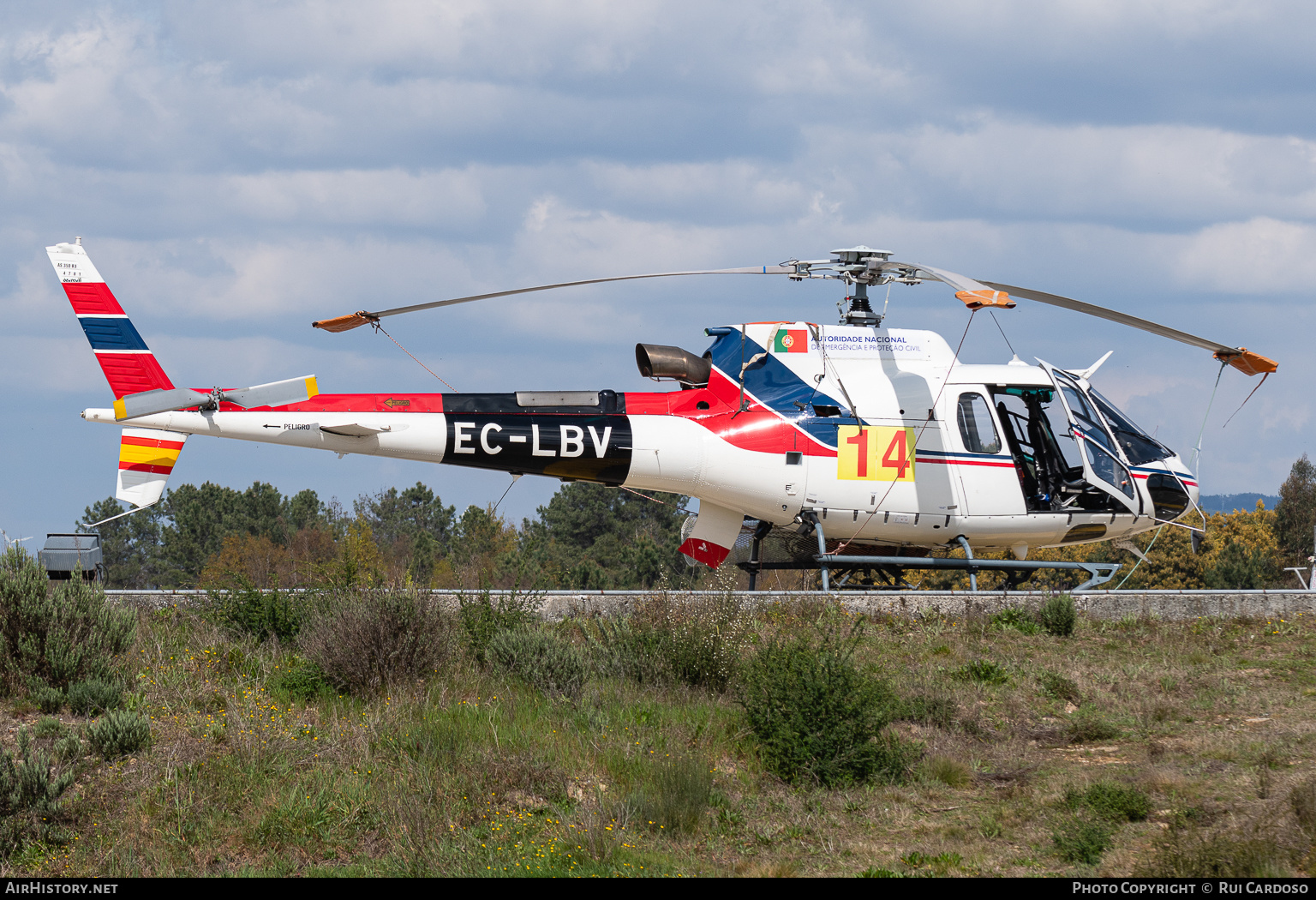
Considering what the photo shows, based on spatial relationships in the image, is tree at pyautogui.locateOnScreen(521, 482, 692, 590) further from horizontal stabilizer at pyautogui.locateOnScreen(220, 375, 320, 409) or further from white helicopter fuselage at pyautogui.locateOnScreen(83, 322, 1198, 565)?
horizontal stabilizer at pyautogui.locateOnScreen(220, 375, 320, 409)

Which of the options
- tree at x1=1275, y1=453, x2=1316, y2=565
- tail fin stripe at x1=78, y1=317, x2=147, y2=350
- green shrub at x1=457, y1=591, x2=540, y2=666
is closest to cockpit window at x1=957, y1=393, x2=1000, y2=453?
green shrub at x1=457, y1=591, x2=540, y2=666

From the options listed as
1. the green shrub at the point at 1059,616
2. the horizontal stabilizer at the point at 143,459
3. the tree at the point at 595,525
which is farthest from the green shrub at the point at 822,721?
the tree at the point at 595,525

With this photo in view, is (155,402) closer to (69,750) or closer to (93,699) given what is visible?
(93,699)

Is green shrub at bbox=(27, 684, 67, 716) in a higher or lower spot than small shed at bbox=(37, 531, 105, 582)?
lower

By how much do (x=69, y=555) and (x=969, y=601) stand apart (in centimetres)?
1209

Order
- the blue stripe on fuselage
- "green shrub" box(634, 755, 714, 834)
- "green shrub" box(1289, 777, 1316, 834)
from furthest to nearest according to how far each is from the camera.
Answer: the blue stripe on fuselage, "green shrub" box(634, 755, 714, 834), "green shrub" box(1289, 777, 1316, 834)

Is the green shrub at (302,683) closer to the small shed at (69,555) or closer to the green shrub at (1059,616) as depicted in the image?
the small shed at (69,555)

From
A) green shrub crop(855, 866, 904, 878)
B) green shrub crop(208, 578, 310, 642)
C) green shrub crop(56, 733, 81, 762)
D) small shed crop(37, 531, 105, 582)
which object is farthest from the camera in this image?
small shed crop(37, 531, 105, 582)

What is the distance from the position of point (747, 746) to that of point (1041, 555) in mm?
19863

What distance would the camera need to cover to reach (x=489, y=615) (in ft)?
44.5

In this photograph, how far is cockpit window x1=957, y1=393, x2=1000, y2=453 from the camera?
16922mm

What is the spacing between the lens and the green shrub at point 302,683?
1216cm

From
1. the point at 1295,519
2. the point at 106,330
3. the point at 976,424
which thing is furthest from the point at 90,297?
the point at 1295,519

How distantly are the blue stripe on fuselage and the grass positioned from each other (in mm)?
4176
